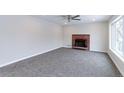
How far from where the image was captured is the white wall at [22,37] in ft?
13.4

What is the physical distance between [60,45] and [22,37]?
4.67 meters

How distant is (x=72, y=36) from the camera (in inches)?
362

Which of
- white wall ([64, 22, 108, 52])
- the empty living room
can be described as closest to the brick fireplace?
the empty living room

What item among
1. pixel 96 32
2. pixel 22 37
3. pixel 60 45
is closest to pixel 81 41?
pixel 96 32

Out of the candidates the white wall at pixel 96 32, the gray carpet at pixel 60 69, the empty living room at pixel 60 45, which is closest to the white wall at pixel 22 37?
the empty living room at pixel 60 45

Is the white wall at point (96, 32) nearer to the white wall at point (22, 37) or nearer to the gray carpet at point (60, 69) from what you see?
the white wall at point (22, 37)

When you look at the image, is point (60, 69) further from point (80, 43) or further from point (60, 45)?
point (60, 45)

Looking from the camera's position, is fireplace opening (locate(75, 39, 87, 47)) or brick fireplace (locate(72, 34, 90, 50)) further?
fireplace opening (locate(75, 39, 87, 47))

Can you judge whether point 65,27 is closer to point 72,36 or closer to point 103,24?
point 72,36

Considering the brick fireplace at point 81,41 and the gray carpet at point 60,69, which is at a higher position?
the brick fireplace at point 81,41

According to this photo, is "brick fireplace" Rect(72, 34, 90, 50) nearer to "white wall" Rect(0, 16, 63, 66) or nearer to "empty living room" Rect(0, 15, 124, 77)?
"empty living room" Rect(0, 15, 124, 77)

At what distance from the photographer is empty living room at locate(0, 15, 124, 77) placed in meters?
3.59
